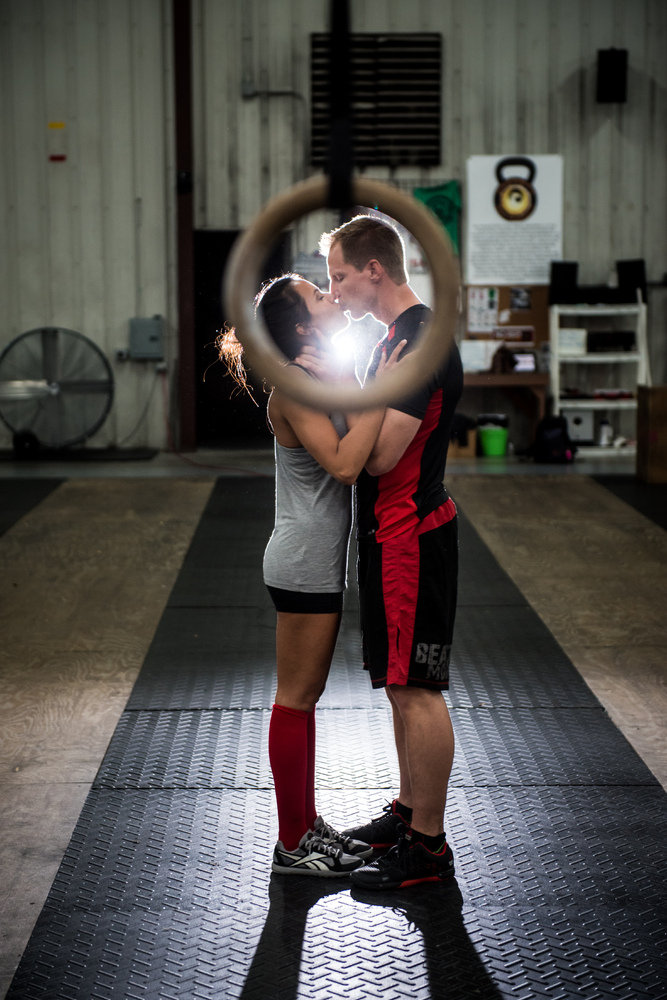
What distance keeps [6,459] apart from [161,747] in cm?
627

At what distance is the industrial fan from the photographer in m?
8.86

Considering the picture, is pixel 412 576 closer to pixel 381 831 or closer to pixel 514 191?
pixel 381 831

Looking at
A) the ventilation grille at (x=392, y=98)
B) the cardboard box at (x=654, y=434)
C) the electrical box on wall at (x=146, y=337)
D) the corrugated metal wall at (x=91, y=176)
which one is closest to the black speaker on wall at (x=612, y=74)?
the ventilation grille at (x=392, y=98)

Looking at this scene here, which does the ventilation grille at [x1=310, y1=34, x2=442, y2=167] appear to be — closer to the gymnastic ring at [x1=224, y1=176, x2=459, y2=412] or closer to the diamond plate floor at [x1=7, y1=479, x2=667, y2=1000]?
the diamond plate floor at [x1=7, y1=479, x2=667, y2=1000]

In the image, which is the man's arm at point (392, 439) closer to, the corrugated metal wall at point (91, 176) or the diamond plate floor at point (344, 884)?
the diamond plate floor at point (344, 884)

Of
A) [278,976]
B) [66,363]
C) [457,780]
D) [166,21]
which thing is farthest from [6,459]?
[278,976]

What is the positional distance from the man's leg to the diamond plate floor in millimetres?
166

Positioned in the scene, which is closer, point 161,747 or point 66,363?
point 161,747

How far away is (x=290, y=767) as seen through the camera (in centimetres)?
219

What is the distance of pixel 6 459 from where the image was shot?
28.6ft

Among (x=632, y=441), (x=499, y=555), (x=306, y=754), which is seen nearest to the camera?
(x=306, y=754)

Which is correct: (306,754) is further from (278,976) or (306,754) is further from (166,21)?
(166,21)

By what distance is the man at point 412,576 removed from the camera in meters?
2.01

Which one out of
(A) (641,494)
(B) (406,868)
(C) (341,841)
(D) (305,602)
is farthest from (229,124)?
(B) (406,868)
